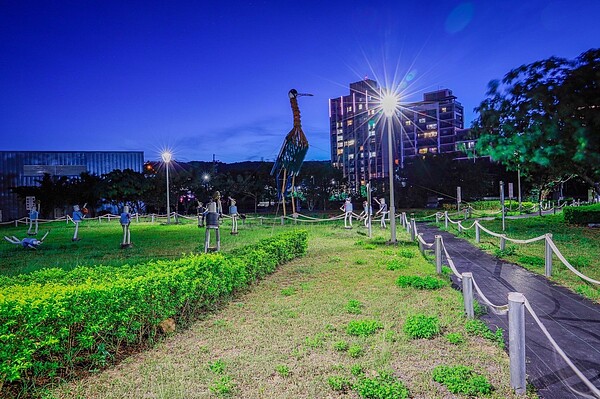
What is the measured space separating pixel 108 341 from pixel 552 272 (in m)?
8.94

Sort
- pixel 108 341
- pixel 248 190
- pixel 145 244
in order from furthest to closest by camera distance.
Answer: pixel 248 190, pixel 145 244, pixel 108 341

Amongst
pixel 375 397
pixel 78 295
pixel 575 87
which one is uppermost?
pixel 575 87

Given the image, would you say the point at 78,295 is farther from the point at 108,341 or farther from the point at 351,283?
the point at 351,283

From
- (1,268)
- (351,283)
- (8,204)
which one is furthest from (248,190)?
(351,283)

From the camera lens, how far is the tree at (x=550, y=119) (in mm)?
13445

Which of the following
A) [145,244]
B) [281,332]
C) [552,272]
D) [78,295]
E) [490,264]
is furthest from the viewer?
[145,244]

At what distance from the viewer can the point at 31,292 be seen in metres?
4.74

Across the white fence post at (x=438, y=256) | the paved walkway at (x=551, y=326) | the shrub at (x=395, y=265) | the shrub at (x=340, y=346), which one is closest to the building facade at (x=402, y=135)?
the shrub at (x=395, y=265)

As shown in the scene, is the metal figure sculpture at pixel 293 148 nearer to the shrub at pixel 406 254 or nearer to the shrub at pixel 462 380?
the shrub at pixel 406 254

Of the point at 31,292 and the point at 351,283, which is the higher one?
the point at 31,292

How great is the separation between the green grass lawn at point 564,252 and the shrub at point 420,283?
2.42 metres

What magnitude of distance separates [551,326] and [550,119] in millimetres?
11611

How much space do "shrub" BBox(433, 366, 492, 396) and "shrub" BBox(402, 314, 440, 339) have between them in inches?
39.9

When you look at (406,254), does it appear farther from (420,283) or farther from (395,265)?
(420,283)
